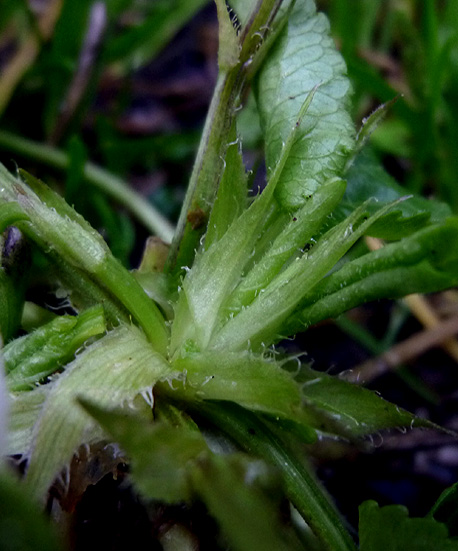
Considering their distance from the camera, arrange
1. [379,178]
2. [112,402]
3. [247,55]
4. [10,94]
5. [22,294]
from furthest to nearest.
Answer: [10,94], [379,178], [247,55], [22,294], [112,402]

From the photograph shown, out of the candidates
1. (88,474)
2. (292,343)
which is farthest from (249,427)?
(292,343)

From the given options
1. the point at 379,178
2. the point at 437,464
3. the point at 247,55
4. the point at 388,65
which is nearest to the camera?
the point at 247,55

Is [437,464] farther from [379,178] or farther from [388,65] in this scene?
[388,65]

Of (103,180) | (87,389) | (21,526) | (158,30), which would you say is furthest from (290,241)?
(158,30)

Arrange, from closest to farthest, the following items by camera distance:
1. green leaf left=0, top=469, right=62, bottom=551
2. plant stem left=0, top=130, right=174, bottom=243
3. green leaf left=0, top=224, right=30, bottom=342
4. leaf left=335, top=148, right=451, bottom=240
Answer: green leaf left=0, top=469, right=62, bottom=551, green leaf left=0, top=224, right=30, bottom=342, leaf left=335, top=148, right=451, bottom=240, plant stem left=0, top=130, right=174, bottom=243

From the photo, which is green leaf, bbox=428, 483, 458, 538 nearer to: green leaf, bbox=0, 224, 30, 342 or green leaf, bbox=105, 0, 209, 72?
green leaf, bbox=0, 224, 30, 342

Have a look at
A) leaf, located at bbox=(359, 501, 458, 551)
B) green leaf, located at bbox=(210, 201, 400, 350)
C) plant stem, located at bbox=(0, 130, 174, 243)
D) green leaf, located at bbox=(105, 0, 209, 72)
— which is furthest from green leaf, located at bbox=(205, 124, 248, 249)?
green leaf, located at bbox=(105, 0, 209, 72)
